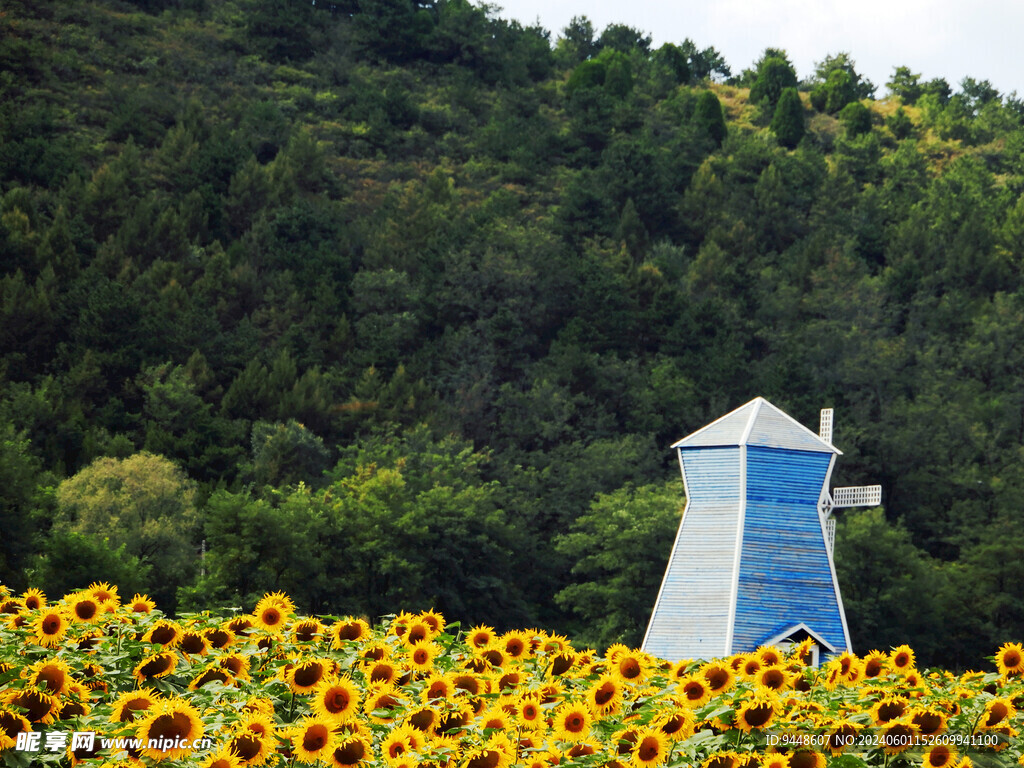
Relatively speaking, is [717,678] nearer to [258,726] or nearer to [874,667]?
[874,667]

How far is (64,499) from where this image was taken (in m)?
31.1

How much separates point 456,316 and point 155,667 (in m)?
42.7

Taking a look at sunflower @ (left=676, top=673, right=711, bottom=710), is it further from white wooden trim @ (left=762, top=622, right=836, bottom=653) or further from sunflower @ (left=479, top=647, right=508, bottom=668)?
white wooden trim @ (left=762, top=622, right=836, bottom=653)

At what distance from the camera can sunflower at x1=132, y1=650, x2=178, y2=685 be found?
5973 mm

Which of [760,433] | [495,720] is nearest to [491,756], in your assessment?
[495,720]

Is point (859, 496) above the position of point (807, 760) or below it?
below

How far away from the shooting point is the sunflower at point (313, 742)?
507 centimetres

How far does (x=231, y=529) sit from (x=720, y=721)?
86.4 ft

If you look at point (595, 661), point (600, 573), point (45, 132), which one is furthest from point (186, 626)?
point (45, 132)

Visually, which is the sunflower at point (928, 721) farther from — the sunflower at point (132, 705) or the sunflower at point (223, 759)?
the sunflower at point (132, 705)

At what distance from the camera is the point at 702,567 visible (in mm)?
24828

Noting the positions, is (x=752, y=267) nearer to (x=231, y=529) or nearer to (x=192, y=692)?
(x=231, y=529)

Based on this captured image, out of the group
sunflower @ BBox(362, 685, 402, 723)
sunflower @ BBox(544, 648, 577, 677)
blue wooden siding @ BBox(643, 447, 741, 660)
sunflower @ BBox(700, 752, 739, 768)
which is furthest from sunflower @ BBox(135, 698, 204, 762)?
blue wooden siding @ BBox(643, 447, 741, 660)

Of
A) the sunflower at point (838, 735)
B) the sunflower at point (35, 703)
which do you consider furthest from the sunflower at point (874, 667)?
the sunflower at point (35, 703)
